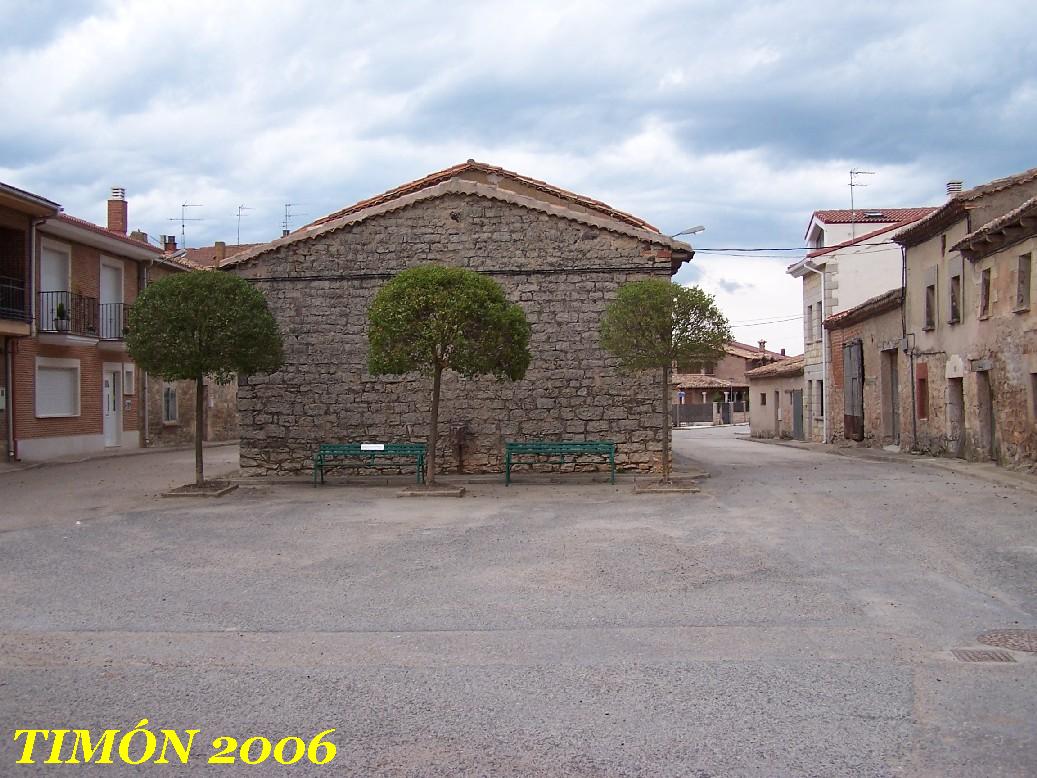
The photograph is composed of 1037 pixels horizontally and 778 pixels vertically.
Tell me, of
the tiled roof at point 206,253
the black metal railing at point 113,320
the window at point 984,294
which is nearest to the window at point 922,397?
the window at point 984,294

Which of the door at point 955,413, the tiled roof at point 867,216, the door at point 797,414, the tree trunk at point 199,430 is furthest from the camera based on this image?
the door at point 797,414

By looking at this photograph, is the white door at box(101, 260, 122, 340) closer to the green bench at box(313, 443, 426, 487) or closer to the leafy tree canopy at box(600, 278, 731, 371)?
the green bench at box(313, 443, 426, 487)

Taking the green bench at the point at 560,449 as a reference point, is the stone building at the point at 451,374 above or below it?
above

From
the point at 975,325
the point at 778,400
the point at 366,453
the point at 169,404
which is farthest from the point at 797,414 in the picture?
the point at 366,453

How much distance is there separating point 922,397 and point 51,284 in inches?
827

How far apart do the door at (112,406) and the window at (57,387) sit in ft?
4.57

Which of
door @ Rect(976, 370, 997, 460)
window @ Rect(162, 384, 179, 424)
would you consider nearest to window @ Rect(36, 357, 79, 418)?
window @ Rect(162, 384, 179, 424)

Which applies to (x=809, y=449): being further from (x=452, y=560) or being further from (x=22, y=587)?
(x=22, y=587)

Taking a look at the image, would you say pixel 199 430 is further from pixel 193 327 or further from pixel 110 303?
pixel 110 303

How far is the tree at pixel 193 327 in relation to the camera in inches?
562

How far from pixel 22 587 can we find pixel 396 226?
10954 mm

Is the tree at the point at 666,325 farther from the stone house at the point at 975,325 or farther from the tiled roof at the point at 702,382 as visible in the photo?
the tiled roof at the point at 702,382

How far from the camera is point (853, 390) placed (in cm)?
2770

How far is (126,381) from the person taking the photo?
26.9 metres
